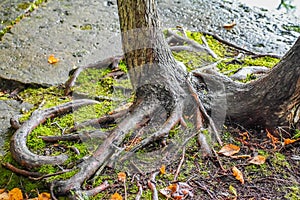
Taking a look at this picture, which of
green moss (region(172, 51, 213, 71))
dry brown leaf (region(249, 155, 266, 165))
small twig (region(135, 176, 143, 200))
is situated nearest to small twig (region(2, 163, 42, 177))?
small twig (region(135, 176, 143, 200))

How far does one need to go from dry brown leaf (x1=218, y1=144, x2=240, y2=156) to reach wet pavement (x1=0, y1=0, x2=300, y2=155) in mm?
1910

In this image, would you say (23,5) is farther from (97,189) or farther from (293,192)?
(293,192)

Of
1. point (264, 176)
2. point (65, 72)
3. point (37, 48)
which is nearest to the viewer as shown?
point (264, 176)

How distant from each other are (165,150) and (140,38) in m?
0.84

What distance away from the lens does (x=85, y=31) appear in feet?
16.6

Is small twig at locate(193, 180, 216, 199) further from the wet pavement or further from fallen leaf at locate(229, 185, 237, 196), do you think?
the wet pavement

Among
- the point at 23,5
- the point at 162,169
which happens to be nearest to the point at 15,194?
the point at 162,169

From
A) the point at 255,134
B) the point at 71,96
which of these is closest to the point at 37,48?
the point at 71,96

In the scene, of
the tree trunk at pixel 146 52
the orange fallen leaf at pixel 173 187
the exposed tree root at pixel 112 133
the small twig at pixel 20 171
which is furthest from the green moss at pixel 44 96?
the orange fallen leaf at pixel 173 187

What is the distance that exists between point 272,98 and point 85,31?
2.73 metres

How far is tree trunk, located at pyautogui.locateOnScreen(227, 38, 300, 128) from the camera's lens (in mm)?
2896

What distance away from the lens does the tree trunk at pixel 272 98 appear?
290cm

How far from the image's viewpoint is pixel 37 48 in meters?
4.75

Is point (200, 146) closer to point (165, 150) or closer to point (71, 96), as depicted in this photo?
point (165, 150)
